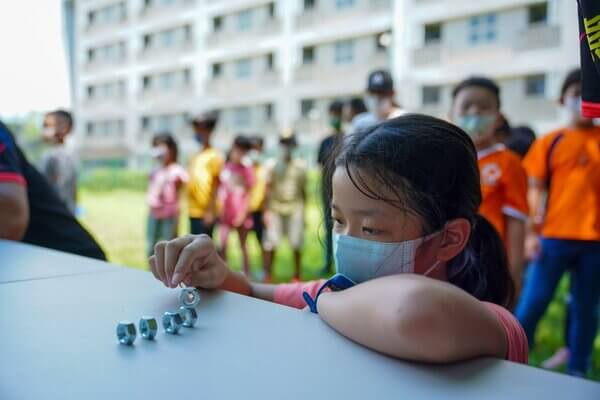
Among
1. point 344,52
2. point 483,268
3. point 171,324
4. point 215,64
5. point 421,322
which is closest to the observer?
point 421,322

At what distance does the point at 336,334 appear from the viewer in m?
0.70

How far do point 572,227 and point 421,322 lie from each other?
2319 millimetres

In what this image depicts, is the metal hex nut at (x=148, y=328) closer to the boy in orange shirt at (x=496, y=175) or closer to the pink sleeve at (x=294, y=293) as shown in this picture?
the pink sleeve at (x=294, y=293)

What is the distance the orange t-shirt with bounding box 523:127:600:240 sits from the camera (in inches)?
102

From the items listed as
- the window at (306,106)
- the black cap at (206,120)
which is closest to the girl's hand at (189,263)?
the black cap at (206,120)

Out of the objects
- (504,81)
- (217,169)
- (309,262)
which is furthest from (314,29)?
(217,169)

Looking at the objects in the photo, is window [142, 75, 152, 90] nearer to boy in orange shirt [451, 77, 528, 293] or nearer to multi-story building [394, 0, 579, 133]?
multi-story building [394, 0, 579, 133]

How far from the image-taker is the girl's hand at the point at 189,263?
3.06 ft

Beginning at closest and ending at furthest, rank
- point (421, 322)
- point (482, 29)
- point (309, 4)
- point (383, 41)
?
point (421, 322) < point (482, 29) < point (383, 41) < point (309, 4)

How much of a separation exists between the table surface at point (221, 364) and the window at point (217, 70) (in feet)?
71.6

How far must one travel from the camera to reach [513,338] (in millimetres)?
724

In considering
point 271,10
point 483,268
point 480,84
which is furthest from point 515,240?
point 271,10

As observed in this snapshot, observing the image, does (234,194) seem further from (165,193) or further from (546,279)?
(546,279)

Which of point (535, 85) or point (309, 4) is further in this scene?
point (309, 4)
